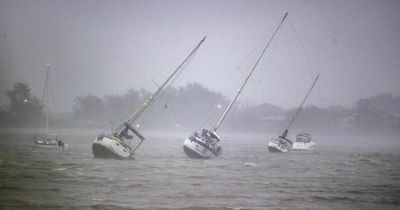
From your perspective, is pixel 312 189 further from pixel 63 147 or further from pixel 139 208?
pixel 63 147

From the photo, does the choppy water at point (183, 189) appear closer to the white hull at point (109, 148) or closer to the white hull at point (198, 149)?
the white hull at point (109, 148)

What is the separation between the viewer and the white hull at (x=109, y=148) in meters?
47.8

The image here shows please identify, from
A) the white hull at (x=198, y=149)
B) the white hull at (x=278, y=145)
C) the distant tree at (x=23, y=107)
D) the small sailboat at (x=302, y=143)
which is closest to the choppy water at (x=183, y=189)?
the white hull at (x=198, y=149)

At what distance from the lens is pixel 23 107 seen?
170 m

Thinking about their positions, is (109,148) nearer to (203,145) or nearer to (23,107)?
(203,145)

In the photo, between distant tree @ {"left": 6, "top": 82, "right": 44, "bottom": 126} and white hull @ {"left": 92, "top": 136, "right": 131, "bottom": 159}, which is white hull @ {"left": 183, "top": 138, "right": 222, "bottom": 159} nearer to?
white hull @ {"left": 92, "top": 136, "right": 131, "bottom": 159}

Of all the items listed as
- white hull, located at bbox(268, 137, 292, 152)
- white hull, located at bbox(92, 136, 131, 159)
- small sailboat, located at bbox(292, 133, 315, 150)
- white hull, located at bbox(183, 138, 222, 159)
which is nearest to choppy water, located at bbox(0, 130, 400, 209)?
white hull, located at bbox(92, 136, 131, 159)

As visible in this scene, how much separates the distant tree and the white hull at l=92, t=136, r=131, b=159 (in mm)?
122766

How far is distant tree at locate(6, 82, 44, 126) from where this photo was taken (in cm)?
16512

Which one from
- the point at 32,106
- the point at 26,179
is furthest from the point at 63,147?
the point at 32,106

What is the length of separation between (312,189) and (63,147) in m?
53.8

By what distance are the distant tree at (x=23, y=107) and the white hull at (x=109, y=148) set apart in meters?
123

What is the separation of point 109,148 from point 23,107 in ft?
457

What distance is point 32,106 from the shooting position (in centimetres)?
17275
